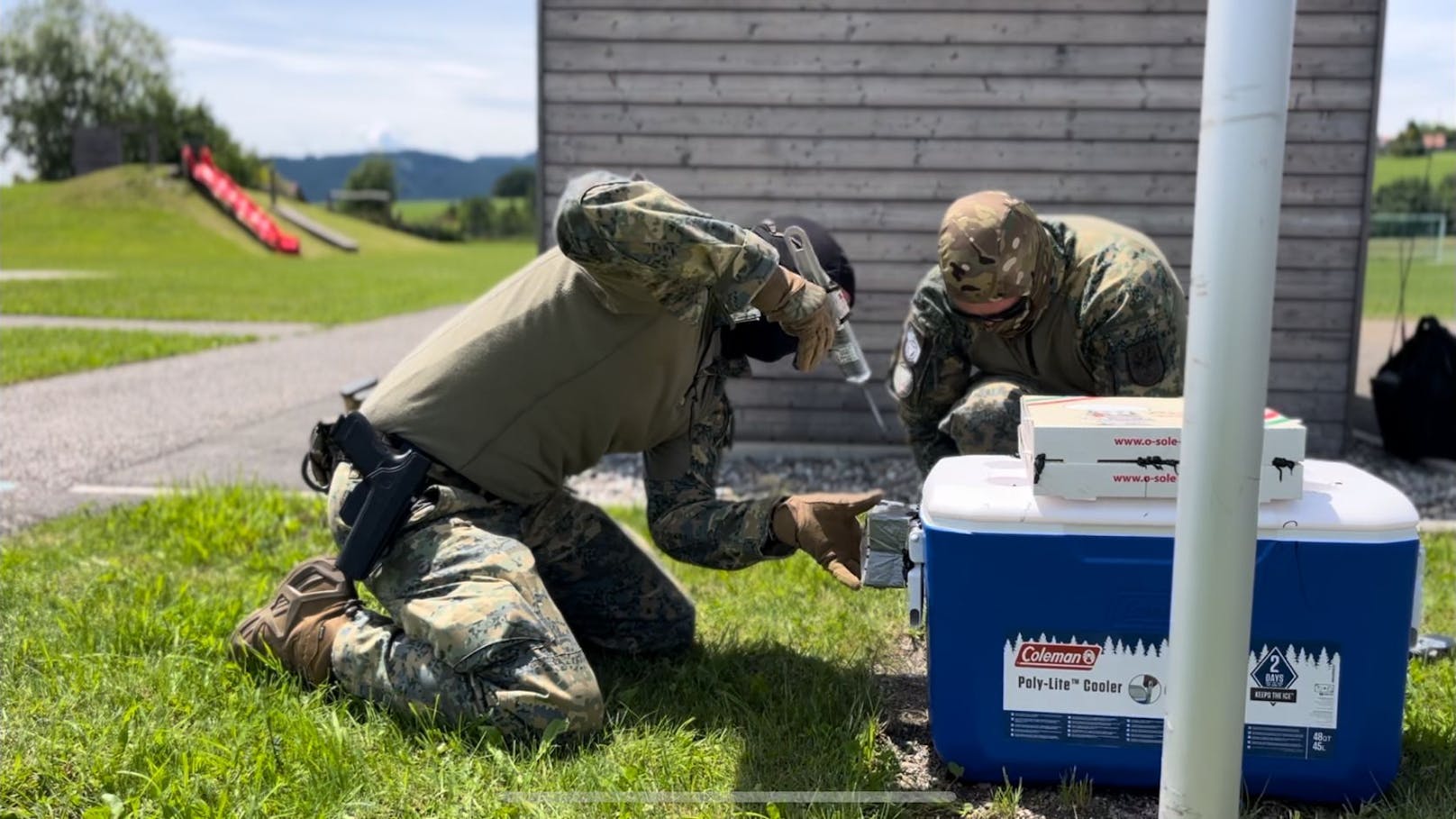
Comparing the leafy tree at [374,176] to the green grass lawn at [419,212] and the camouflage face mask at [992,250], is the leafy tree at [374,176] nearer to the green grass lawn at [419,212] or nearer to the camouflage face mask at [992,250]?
the green grass lawn at [419,212]

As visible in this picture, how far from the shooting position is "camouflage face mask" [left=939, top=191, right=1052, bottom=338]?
348cm

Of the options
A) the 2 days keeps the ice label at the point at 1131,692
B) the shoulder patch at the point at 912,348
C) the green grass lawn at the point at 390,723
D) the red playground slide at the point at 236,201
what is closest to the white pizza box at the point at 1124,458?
the 2 days keeps the ice label at the point at 1131,692

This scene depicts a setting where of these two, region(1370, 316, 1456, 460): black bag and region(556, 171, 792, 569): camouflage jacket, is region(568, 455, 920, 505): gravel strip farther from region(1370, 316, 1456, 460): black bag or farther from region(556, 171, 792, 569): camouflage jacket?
region(1370, 316, 1456, 460): black bag

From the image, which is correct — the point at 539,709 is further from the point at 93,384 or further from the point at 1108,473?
the point at 93,384

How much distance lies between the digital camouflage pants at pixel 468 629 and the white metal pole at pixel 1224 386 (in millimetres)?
1403

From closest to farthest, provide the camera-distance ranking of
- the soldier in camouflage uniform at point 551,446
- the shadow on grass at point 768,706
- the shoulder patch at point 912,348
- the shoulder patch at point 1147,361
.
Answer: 1. the shadow on grass at point 768,706
2. the soldier in camouflage uniform at point 551,446
3. the shoulder patch at point 1147,361
4. the shoulder patch at point 912,348

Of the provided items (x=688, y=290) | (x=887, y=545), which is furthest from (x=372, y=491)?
(x=887, y=545)

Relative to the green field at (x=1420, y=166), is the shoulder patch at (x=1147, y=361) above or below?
below

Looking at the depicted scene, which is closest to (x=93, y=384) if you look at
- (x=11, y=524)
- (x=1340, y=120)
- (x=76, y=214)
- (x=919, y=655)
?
(x=11, y=524)

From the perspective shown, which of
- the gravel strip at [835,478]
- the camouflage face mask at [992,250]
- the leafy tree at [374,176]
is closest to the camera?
the camouflage face mask at [992,250]

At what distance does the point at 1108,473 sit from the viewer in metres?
2.38

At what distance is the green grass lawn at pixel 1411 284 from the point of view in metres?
7.00

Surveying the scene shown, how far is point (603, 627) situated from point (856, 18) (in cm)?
415

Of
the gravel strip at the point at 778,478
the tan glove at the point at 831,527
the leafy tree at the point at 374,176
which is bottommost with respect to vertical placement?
the gravel strip at the point at 778,478
